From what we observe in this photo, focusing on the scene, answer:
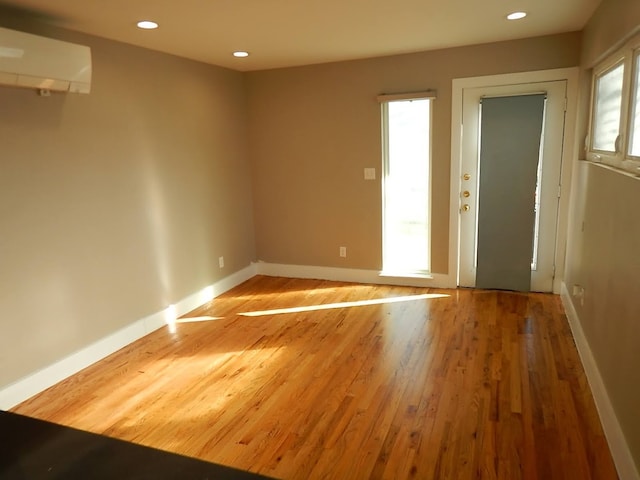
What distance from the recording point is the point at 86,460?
2.85ft

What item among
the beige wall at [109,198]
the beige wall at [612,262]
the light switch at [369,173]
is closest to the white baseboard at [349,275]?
the beige wall at [109,198]

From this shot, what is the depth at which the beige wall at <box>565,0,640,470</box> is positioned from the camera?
2.03 m

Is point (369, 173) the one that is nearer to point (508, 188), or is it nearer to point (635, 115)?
point (508, 188)

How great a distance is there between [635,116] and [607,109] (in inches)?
33.5

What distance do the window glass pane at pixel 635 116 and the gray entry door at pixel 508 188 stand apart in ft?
5.75

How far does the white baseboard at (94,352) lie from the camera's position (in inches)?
113

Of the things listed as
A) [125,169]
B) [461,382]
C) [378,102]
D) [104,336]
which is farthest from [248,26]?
[461,382]

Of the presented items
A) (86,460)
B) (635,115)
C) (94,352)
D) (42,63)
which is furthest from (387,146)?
(86,460)

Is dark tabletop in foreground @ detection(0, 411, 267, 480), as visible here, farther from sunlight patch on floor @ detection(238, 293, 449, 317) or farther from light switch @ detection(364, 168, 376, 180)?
light switch @ detection(364, 168, 376, 180)

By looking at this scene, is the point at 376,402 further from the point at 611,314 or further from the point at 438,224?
the point at 438,224

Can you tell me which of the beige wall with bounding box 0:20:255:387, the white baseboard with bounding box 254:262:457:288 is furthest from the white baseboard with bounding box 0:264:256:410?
the white baseboard with bounding box 254:262:457:288

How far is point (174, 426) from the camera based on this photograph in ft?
8.44

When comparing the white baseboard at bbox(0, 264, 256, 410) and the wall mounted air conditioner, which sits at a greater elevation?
the wall mounted air conditioner

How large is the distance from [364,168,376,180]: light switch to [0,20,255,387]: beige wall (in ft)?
4.70
